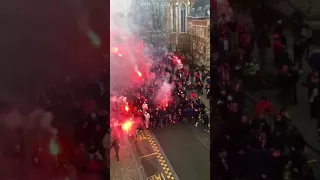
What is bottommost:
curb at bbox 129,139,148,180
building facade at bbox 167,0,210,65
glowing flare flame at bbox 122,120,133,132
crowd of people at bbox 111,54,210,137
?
curb at bbox 129,139,148,180

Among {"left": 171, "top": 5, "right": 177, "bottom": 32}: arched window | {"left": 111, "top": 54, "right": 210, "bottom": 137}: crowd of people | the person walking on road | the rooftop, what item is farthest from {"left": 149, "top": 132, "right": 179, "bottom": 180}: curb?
the rooftop

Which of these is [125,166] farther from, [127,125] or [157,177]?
[127,125]

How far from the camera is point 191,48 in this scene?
3830mm

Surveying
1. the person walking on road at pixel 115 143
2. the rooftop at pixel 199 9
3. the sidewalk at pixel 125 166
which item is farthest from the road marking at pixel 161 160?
the rooftop at pixel 199 9

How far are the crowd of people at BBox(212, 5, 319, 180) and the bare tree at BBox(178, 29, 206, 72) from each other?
3.56ft

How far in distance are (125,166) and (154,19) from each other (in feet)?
6.00

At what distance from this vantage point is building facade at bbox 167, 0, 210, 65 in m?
3.58

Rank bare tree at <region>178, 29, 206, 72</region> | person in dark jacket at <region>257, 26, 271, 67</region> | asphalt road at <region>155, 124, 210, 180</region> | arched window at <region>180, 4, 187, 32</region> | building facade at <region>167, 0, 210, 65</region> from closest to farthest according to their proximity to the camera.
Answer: person in dark jacket at <region>257, 26, 271, 67</region> < asphalt road at <region>155, 124, 210, 180</region> < building facade at <region>167, 0, 210, 65</region> < bare tree at <region>178, 29, 206, 72</region> < arched window at <region>180, 4, 187, 32</region>

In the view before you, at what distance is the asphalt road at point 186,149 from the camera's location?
3.41 metres

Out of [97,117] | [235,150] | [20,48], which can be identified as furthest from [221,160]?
[20,48]

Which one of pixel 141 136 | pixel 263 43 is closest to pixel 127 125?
pixel 141 136

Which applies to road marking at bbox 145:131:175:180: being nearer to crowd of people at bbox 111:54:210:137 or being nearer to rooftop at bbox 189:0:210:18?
crowd of people at bbox 111:54:210:137

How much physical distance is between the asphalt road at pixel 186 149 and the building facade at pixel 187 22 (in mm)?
880

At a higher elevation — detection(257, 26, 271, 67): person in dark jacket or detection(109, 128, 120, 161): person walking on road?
detection(257, 26, 271, 67): person in dark jacket
